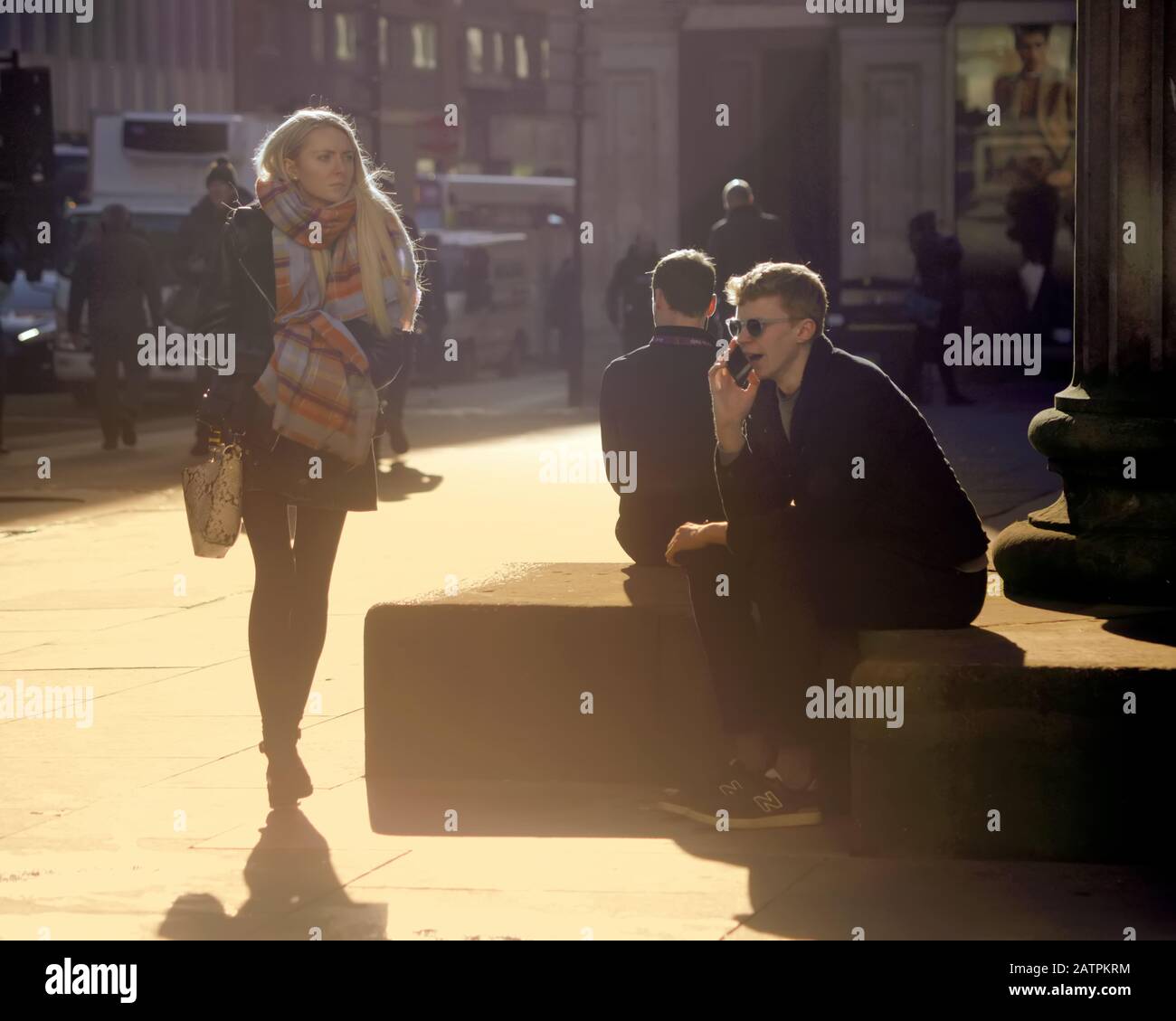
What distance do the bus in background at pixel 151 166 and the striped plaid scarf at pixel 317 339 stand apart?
18285 mm

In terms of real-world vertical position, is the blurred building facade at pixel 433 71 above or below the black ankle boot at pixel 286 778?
above

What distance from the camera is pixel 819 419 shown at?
5.59m

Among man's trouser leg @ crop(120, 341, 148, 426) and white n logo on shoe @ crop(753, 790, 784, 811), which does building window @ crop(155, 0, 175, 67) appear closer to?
man's trouser leg @ crop(120, 341, 148, 426)

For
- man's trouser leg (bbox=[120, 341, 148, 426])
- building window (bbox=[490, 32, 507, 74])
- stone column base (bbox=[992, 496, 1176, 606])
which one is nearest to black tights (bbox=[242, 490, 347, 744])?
stone column base (bbox=[992, 496, 1176, 606])

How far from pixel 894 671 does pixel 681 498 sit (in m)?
1.56

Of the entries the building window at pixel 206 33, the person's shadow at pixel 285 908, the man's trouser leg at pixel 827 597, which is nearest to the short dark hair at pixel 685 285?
the man's trouser leg at pixel 827 597

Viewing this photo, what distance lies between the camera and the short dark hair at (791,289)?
224 inches

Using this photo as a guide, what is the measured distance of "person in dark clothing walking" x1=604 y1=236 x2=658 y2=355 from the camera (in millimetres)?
22781

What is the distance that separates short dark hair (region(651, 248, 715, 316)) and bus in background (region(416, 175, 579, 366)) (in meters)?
24.2

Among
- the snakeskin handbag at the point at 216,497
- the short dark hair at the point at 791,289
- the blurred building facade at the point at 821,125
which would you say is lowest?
the snakeskin handbag at the point at 216,497

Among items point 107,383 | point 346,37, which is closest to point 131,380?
point 107,383

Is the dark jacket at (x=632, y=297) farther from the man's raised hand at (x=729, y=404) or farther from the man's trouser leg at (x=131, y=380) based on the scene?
the man's raised hand at (x=729, y=404)
